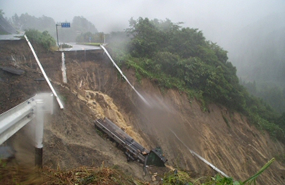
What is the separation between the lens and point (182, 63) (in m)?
14.8

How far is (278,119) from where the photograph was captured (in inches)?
886

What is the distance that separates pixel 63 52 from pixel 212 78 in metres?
10.0

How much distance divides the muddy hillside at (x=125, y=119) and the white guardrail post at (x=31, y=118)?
445cm

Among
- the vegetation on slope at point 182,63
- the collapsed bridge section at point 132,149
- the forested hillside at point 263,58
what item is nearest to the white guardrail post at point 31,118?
the collapsed bridge section at point 132,149

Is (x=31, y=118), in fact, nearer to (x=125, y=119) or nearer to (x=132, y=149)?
(x=132, y=149)

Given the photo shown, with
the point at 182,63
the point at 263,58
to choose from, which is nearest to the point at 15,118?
the point at 182,63

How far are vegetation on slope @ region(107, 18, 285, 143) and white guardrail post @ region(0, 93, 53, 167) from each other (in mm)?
10269

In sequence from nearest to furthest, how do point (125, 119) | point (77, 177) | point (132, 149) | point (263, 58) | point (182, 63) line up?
point (77, 177) < point (132, 149) < point (125, 119) < point (182, 63) < point (263, 58)

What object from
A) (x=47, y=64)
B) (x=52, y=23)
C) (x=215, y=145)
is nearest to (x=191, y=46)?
(x=215, y=145)

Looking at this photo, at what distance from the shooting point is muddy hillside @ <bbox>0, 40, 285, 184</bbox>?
8250 millimetres

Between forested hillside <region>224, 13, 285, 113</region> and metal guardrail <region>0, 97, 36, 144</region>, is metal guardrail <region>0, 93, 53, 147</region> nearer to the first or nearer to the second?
metal guardrail <region>0, 97, 36, 144</region>

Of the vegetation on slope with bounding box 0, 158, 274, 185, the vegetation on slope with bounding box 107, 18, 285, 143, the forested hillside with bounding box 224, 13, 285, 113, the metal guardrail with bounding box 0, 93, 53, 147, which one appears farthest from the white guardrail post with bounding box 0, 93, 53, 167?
the forested hillside with bounding box 224, 13, 285, 113

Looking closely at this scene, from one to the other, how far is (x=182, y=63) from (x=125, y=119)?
604 centimetres

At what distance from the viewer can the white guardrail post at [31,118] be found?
273 centimetres
